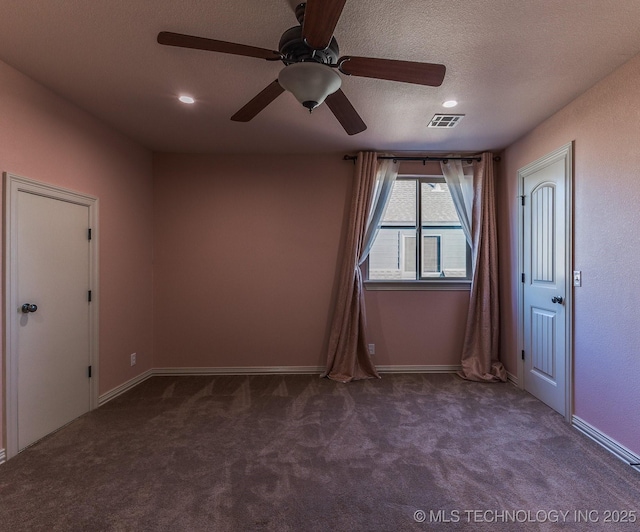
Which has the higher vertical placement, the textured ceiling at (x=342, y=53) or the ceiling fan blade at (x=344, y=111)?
the textured ceiling at (x=342, y=53)

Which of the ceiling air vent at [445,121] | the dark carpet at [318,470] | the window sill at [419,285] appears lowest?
the dark carpet at [318,470]

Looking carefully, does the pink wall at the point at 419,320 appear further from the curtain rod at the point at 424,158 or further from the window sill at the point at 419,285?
the curtain rod at the point at 424,158

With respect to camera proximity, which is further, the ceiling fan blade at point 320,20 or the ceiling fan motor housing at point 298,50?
the ceiling fan motor housing at point 298,50

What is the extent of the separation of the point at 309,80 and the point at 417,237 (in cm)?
275

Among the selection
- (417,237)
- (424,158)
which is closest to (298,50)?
(424,158)

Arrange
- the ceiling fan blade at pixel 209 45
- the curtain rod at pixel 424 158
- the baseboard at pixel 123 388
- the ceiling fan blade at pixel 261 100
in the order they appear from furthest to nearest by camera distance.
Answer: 1. the curtain rod at pixel 424 158
2. the baseboard at pixel 123 388
3. the ceiling fan blade at pixel 261 100
4. the ceiling fan blade at pixel 209 45

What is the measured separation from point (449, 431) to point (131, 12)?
3387 millimetres

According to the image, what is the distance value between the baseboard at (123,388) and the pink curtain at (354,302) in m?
2.04

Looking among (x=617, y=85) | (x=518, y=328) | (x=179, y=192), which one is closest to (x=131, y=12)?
(x=179, y=192)

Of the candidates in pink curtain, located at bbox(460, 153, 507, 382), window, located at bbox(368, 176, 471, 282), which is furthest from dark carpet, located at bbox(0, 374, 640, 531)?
window, located at bbox(368, 176, 471, 282)

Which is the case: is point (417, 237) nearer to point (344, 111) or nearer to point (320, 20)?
point (344, 111)

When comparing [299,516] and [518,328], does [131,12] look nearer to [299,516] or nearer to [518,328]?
[299,516]

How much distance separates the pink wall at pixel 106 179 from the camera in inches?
86.3

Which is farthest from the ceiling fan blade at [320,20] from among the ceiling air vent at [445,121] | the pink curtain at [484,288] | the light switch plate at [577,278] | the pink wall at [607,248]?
the pink curtain at [484,288]
